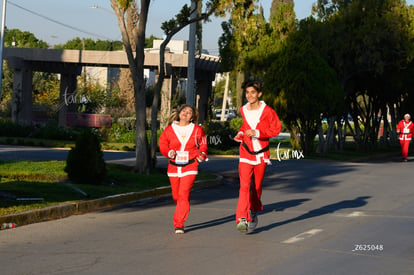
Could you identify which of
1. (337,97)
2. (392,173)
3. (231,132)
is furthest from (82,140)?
(231,132)

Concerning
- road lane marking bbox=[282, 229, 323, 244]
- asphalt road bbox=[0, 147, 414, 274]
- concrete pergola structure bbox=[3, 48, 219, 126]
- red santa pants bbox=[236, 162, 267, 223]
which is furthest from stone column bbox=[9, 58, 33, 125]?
road lane marking bbox=[282, 229, 323, 244]

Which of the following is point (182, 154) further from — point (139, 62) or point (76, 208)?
point (139, 62)

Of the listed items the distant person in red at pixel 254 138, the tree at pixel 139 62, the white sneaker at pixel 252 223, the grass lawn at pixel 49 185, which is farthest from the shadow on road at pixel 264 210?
the tree at pixel 139 62

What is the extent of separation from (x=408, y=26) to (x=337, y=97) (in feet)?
21.6

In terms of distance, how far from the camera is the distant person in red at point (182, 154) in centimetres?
1069

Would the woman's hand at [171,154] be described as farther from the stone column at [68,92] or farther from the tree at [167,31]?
the stone column at [68,92]

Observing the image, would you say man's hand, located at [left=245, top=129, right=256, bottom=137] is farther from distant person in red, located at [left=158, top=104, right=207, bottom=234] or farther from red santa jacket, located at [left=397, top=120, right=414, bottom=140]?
red santa jacket, located at [left=397, top=120, right=414, bottom=140]

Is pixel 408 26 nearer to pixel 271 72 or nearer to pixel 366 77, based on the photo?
pixel 366 77

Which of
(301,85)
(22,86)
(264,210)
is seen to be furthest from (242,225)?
(22,86)

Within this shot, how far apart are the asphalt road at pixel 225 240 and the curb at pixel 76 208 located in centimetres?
18

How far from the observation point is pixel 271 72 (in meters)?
32.9

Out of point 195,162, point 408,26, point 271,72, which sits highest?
point 408,26

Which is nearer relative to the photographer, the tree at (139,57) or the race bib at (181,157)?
the race bib at (181,157)

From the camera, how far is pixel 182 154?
1077cm
